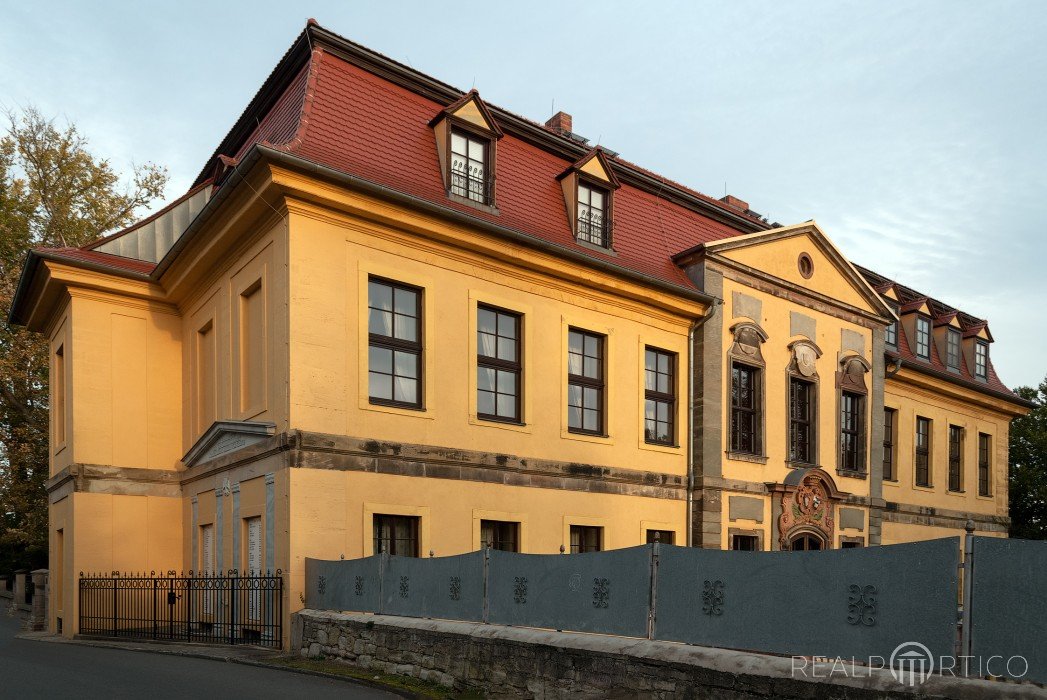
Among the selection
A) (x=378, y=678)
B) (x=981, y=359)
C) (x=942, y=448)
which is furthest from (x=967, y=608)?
(x=981, y=359)

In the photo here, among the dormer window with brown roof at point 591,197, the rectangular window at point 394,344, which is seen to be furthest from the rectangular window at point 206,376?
the dormer window with brown roof at point 591,197

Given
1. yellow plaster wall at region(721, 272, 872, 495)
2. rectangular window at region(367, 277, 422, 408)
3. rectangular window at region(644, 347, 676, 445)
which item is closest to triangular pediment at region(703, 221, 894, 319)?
yellow plaster wall at region(721, 272, 872, 495)

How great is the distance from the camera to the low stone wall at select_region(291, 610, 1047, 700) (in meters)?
5.63

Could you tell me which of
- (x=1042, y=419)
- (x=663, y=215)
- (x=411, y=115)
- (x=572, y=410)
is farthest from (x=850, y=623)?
(x=1042, y=419)

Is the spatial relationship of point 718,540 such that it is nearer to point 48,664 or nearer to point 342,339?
point 342,339

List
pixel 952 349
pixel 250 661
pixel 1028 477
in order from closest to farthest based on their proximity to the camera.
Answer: pixel 250 661 → pixel 952 349 → pixel 1028 477

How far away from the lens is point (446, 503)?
46.5 feet

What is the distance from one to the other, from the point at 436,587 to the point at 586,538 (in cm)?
684

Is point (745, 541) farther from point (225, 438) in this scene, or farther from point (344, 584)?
point (225, 438)

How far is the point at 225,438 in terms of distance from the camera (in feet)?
48.2

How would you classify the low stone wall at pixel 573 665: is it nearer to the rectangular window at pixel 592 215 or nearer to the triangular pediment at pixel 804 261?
the rectangular window at pixel 592 215

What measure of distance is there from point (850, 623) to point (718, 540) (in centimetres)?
1254

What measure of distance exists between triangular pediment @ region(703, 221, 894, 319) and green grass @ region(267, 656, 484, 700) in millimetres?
11538

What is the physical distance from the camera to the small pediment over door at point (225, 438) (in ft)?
43.2
